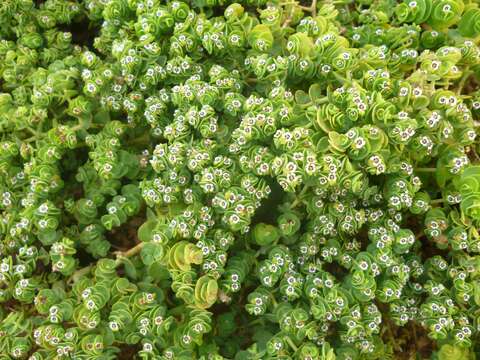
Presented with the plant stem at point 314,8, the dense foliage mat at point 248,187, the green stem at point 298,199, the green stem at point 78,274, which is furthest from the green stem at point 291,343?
the plant stem at point 314,8

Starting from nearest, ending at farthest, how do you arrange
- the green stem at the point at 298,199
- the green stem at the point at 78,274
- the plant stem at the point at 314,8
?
the green stem at the point at 298,199 → the green stem at the point at 78,274 → the plant stem at the point at 314,8

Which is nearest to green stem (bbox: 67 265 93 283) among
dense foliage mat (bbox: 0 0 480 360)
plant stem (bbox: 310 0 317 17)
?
dense foliage mat (bbox: 0 0 480 360)

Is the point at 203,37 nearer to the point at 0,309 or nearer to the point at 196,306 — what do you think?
the point at 196,306

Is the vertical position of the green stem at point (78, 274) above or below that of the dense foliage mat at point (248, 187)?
below

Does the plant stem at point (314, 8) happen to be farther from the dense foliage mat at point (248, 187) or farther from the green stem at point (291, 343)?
the green stem at point (291, 343)

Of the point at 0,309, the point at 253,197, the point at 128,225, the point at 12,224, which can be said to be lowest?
the point at 0,309

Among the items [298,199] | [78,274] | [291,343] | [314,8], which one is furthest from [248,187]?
[314,8]

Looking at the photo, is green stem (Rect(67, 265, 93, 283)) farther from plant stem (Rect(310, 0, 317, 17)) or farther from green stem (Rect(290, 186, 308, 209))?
plant stem (Rect(310, 0, 317, 17))

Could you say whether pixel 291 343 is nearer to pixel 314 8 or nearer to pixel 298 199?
pixel 298 199

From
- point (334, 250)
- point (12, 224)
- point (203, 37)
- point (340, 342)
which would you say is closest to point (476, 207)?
point (334, 250)
